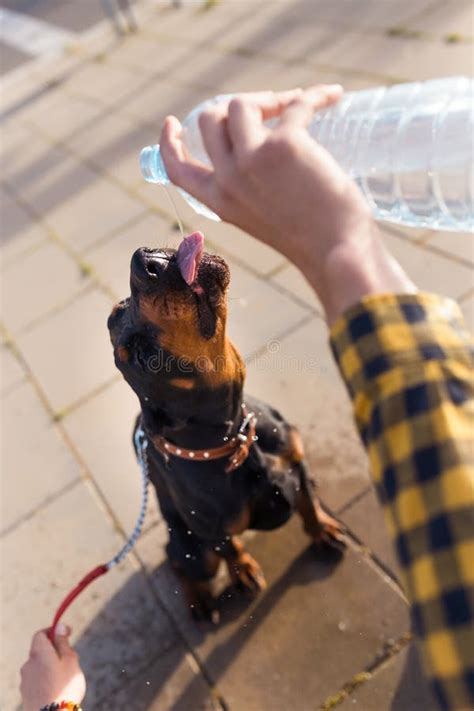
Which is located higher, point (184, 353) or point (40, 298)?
point (184, 353)

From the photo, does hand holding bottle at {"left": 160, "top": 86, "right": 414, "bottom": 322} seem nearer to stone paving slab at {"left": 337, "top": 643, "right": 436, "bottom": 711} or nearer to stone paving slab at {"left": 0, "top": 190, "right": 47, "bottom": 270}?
stone paving slab at {"left": 337, "top": 643, "right": 436, "bottom": 711}

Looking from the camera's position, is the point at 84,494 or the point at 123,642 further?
the point at 84,494

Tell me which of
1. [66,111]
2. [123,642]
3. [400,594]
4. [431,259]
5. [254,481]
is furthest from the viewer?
[66,111]

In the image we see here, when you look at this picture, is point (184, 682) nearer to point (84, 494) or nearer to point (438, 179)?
point (84, 494)

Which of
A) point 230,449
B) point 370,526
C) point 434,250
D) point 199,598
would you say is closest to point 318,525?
point 370,526

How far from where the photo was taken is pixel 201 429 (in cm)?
197

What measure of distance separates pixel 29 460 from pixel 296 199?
9.48 feet

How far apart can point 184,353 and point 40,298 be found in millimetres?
3212

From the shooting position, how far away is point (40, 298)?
4.68m

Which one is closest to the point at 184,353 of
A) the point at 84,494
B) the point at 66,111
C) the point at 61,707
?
the point at 61,707

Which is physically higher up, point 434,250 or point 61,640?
point 61,640

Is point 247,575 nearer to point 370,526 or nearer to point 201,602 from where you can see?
point 201,602

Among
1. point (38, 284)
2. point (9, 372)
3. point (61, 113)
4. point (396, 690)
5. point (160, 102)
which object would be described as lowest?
point (396, 690)

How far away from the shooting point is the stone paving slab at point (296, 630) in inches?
92.2
